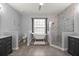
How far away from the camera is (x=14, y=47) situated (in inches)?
43.9

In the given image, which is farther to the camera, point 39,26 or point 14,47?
point 14,47

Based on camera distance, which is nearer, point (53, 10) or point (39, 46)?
point (53, 10)

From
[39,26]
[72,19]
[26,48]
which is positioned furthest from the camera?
[72,19]

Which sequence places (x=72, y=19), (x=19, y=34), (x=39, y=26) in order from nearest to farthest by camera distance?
(x=39, y=26)
(x=19, y=34)
(x=72, y=19)

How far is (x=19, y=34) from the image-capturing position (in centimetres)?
110

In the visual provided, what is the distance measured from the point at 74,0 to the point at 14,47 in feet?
2.77

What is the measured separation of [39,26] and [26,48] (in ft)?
1.41

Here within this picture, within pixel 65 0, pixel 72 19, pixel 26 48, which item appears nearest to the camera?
pixel 65 0

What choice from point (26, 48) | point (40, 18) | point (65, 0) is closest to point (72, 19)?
point (40, 18)

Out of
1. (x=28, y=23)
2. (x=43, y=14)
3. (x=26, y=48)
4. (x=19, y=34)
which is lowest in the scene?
(x=26, y=48)

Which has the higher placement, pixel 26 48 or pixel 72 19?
pixel 72 19

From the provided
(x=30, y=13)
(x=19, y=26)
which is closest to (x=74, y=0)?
(x=30, y=13)

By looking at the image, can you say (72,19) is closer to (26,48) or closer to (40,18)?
(40,18)

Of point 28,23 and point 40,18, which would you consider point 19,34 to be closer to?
point 28,23
